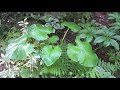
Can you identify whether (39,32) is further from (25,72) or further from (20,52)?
(25,72)

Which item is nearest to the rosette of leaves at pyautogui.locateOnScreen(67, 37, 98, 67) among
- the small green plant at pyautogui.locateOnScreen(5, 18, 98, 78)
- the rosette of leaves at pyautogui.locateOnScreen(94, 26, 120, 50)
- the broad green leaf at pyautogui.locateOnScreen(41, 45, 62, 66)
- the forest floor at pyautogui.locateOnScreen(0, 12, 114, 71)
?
the small green plant at pyautogui.locateOnScreen(5, 18, 98, 78)

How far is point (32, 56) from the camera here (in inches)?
92.3

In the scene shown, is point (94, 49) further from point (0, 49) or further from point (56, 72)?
point (0, 49)

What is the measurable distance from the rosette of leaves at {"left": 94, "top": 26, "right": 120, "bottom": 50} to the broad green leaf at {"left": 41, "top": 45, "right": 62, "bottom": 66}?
0.41 metres

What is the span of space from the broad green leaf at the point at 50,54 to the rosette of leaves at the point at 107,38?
41 cm

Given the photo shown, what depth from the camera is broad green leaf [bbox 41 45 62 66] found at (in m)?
2.23

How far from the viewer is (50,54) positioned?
2.26m

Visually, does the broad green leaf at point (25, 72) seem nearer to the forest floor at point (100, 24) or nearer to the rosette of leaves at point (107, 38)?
the forest floor at point (100, 24)

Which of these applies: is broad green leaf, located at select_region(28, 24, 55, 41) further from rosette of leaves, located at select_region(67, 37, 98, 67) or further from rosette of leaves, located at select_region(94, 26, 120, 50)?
rosette of leaves, located at select_region(94, 26, 120, 50)

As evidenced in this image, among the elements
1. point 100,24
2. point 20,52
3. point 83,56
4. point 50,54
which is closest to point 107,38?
point 83,56
